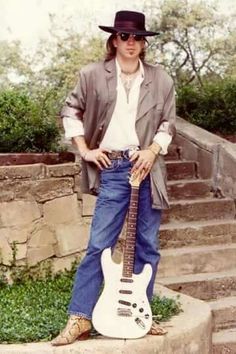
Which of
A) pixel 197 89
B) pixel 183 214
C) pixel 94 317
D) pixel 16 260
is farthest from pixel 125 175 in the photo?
pixel 197 89

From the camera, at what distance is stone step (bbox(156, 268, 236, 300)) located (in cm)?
704

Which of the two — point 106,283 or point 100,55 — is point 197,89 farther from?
point 106,283

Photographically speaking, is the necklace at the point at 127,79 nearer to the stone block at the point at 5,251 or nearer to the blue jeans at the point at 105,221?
the blue jeans at the point at 105,221

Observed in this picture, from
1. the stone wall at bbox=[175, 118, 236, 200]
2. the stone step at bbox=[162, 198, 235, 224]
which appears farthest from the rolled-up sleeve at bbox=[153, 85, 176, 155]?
the stone wall at bbox=[175, 118, 236, 200]

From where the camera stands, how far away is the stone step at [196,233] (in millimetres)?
7693

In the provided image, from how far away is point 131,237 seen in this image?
5207 millimetres

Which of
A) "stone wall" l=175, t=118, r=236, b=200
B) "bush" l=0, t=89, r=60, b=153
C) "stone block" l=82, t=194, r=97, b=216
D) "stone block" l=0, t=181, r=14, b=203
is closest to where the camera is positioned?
"stone block" l=0, t=181, r=14, b=203

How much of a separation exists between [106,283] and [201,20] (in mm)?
5676

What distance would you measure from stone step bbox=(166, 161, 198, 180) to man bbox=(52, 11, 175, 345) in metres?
Answer: 3.59

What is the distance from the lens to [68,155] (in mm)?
7410

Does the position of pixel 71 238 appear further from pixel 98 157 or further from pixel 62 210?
pixel 98 157

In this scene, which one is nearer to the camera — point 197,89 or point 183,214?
point 183,214

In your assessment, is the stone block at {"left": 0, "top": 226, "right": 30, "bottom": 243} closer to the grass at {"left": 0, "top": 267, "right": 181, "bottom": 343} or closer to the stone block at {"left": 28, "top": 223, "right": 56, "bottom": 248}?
the stone block at {"left": 28, "top": 223, "right": 56, "bottom": 248}

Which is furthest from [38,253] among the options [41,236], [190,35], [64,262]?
[190,35]
